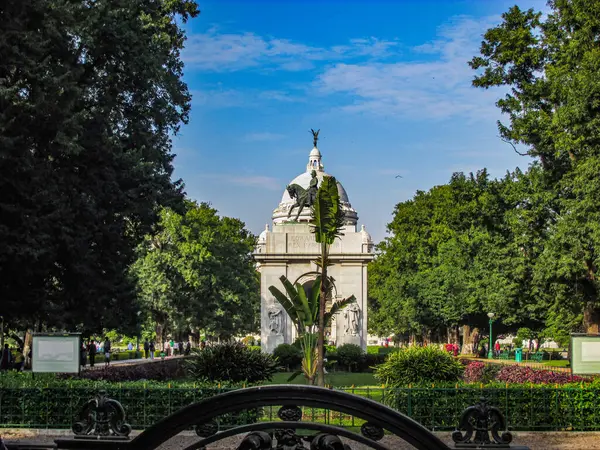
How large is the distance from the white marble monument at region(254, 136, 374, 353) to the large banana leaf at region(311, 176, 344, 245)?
65.8 feet

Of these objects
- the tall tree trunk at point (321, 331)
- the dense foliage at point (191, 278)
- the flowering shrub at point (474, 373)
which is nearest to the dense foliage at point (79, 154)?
the tall tree trunk at point (321, 331)

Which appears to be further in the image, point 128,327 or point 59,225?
point 128,327

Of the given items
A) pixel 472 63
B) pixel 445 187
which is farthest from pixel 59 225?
pixel 445 187

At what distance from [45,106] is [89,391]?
9.27 metres

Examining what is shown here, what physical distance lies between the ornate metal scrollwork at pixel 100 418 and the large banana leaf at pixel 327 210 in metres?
18.1

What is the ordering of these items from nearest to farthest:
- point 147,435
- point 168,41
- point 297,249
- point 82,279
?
point 147,435 < point 82,279 < point 168,41 < point 297,249

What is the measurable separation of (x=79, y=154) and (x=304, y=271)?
20548mm

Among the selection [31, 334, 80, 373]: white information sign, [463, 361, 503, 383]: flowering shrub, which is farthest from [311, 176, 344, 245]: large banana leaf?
[31, 334, 80, 373]: white information sign

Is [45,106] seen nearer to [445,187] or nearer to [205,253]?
[205,253]

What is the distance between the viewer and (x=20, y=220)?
2259 centimetres

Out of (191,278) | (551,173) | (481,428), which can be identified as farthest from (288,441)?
(191,278)

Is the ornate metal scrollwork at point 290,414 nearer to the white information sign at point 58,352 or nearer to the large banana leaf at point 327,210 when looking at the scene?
the white information sign at point 58,352

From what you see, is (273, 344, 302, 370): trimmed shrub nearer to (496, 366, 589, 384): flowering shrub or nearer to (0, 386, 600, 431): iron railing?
(496, 366, 589, 384): flowering shrub

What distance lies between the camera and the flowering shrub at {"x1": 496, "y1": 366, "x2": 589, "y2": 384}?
18219 millimetres
